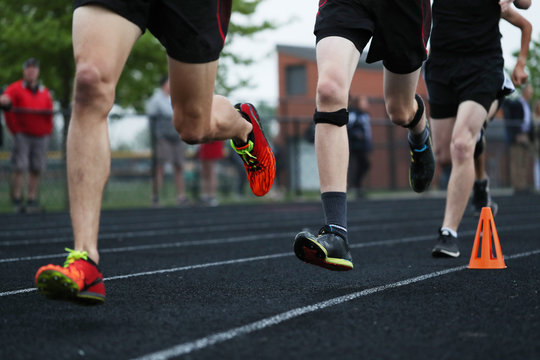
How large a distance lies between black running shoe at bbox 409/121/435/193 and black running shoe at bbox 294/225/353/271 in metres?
1.77

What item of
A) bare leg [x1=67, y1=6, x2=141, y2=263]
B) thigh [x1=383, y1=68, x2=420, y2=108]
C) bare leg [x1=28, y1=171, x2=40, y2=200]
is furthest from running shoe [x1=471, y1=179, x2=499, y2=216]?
bare leg [x1=28, y1=171, x2=40, y2=200]

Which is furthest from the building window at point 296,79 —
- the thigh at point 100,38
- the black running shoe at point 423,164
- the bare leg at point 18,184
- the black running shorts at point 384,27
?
the thigh at point 100,38

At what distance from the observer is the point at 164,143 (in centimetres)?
1252

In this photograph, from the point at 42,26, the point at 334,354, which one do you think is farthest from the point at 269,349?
the point at 42,26

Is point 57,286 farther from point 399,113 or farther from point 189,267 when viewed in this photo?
point 399,113

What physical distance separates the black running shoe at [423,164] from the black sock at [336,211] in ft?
4.99

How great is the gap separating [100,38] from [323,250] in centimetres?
133

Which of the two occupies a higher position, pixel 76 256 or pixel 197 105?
pixel 197 105

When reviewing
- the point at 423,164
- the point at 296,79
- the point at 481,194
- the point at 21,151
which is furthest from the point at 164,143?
the point at 296,79

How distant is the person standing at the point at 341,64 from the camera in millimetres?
3318

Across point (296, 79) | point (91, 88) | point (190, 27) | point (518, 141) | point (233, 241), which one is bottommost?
point (233, 241)

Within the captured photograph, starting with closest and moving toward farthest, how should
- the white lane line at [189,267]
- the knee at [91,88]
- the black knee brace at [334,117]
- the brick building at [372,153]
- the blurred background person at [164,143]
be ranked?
the knee at [91,88]
the white lane line at [189,267]
the black knee brace at [334,117]
the blurred background person at [164,143]
the brick building at [372,153]

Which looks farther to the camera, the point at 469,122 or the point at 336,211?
the point at 469,122

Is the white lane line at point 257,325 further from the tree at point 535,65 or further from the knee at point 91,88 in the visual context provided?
the tree at point 535,65
